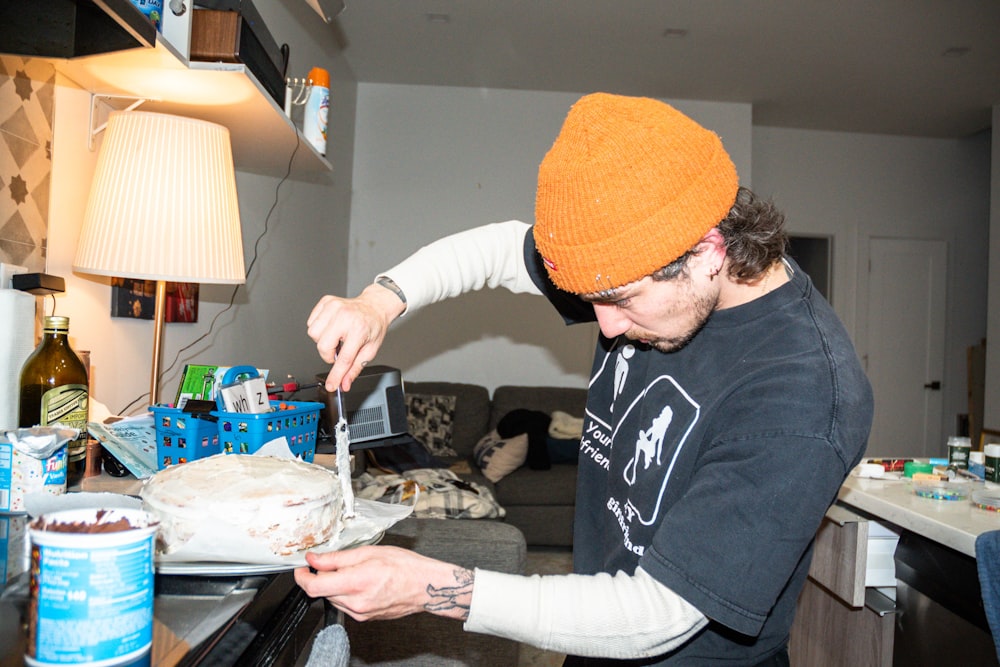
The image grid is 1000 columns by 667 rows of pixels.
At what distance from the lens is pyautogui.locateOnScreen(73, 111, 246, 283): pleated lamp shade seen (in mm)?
1333

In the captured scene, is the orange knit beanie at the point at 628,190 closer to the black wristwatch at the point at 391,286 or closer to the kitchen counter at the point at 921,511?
the black wristwatch at the point at 391,286

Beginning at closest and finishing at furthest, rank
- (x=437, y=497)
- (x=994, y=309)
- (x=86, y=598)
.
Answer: (x=86, y=598)
(x=437, y=497)
(x=994, y=309)

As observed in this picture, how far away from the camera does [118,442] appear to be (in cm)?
121

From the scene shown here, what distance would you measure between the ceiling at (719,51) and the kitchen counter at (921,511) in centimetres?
293

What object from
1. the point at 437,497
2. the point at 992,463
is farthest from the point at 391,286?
the point at 992,463

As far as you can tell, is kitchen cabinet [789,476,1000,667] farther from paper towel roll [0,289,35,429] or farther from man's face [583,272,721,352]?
paper towel roll [0,289,35,429]

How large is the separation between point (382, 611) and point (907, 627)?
53.0 inches

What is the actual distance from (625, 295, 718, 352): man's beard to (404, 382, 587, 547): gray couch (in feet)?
10.1

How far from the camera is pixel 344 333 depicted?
110 cm

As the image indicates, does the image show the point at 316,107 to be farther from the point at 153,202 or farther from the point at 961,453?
the point at 961,453

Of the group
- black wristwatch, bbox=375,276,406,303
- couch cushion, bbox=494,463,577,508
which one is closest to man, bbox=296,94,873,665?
black wristwatch, bbox=375,276,406,303

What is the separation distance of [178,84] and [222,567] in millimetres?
1015

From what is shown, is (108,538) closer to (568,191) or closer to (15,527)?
(15,527)

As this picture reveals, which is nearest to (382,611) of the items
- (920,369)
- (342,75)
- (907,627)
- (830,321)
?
(830,321)
